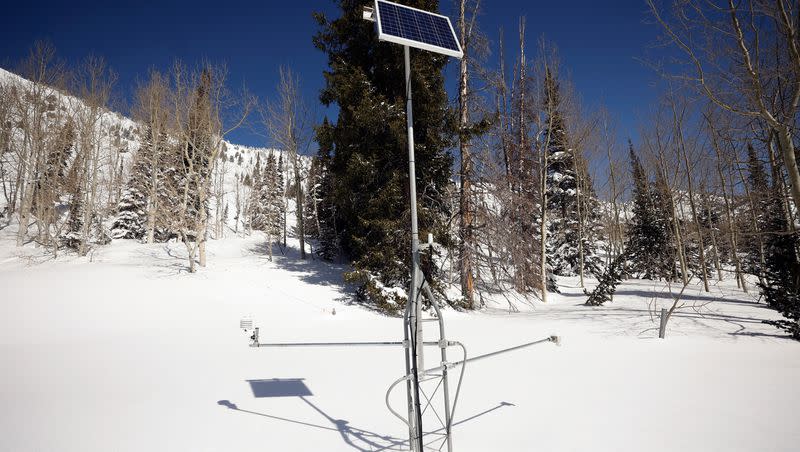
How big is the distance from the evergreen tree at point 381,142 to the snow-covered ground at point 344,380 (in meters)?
1.98

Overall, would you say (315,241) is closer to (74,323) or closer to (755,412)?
(74,323)

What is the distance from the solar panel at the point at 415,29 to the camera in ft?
9.78

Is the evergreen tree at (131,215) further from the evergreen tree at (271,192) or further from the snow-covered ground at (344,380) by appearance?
the snow-covered ground at (344,380)

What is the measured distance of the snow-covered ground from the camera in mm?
3473

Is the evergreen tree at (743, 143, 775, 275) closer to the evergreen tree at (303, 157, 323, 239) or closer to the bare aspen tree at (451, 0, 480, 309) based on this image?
the bare aspen tree at (451, 0, 480, 309)

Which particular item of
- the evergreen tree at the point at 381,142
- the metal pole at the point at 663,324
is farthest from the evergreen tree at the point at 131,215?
the metal pole at the point at 663,324

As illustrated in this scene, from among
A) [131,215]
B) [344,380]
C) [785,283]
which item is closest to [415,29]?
[344,380]

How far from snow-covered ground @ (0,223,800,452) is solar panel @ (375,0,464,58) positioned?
3.51m

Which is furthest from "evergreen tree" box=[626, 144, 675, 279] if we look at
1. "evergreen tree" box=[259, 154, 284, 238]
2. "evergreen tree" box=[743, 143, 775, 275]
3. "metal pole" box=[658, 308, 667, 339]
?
"evergreen tree" box=[259, 154, 284, 238]

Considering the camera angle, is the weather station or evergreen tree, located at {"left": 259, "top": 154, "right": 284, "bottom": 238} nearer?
the weather station

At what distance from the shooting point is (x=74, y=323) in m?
8.98

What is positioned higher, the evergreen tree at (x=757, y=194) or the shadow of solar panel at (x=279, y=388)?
the evergreen tree at (x=757, y=194)

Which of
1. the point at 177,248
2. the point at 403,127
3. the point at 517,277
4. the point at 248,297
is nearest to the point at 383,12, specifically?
the point at 403,127

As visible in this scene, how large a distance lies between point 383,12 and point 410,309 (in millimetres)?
2588
